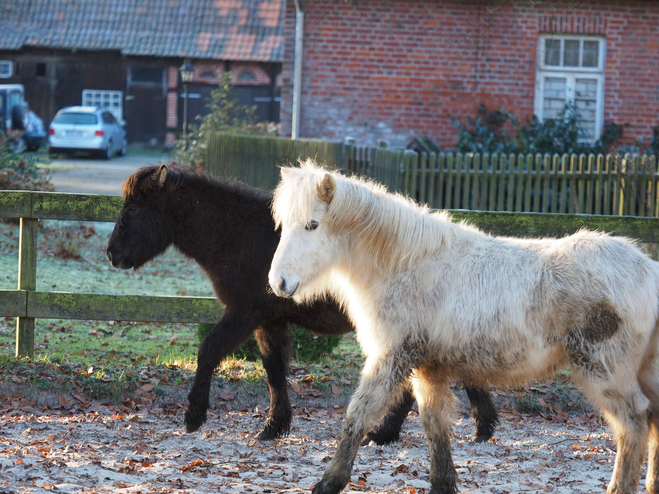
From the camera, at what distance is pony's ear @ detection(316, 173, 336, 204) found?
373 cm

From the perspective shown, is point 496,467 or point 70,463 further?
point 496,467

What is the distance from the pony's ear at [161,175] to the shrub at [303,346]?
1823 millimetres

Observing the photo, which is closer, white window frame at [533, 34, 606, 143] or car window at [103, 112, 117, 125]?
white window frame at [533, 34, 606, 143]

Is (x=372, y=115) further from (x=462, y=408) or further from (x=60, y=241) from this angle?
(x=462, y=408)

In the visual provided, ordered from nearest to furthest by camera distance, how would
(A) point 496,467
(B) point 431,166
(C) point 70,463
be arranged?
1. (C) point 70,463
2. (A) point 496,467
3. (B) point 431,166

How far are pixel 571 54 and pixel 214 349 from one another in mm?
12891

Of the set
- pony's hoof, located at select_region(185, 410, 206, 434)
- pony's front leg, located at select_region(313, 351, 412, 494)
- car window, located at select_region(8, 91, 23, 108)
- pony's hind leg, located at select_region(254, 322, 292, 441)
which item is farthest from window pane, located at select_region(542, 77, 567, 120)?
car window, located at select_region(8, 91, 23, 108)

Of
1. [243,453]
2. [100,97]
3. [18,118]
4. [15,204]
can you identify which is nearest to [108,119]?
[18,118]

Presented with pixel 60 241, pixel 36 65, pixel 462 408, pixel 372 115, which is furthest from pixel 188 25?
pixel 462 408

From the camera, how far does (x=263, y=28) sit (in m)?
33.7

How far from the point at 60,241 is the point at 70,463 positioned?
8501mm

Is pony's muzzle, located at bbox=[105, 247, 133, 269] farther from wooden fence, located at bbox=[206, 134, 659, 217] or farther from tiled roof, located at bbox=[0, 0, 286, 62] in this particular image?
tiled roof, located at bbox=[0, 0, 286, 62]

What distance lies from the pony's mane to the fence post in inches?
121

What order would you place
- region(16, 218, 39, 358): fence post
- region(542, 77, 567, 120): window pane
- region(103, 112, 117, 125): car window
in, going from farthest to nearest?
region(103, 112, 117, 125): car window → region(542, 77, 567, 120): window pane → region(16, 218, 39, 358): fence post
